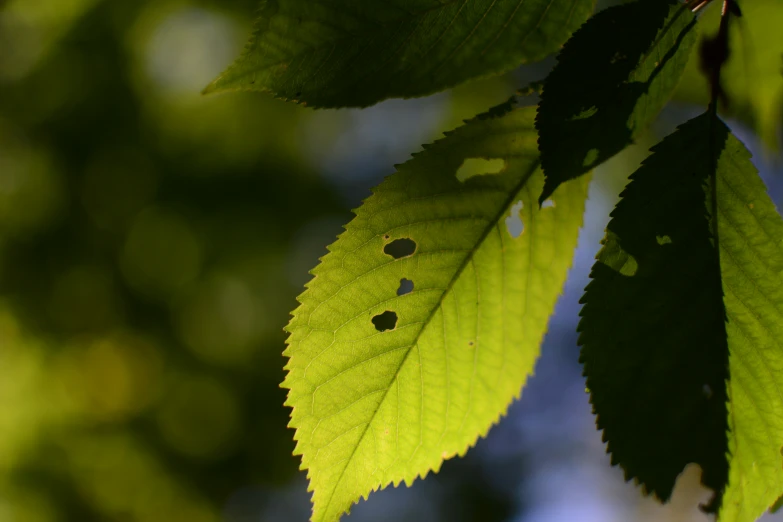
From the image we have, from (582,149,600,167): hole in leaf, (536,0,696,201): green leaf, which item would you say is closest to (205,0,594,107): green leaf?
(536,0,696,201): green leaf

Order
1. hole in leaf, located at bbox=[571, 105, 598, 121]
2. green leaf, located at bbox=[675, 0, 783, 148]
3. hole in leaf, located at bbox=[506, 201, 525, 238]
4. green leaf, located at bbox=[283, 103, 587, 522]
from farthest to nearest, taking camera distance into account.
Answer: green leaf, located at bbox=[675, 0, 783, 148], hole in leaf, located at bbox=[506, 201, 525, 238], green leaf, located at bbox=[283, 103, 587, 522], hole in leaf, located at bbox=[571, 105, 598, 121]

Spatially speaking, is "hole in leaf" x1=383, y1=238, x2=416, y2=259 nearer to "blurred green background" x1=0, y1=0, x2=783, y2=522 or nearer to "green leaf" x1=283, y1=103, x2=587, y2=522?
"green leaf" x1=283, y1=103, x2=587, y2=522

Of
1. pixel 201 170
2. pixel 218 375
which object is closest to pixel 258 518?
pixel 218 375

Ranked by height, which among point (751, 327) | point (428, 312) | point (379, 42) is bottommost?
point (751, 327)

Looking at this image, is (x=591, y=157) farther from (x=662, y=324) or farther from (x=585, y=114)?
(x=662, y=324)

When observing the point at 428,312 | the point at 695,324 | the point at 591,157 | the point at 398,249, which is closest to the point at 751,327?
the point at 695,324
